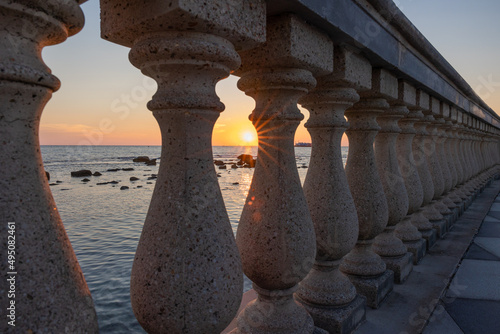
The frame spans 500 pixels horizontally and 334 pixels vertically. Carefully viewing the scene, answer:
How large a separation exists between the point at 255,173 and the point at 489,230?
4.91 metres

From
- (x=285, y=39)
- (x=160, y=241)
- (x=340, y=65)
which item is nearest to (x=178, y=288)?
(x=160, y=241)

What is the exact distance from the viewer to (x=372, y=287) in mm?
2664

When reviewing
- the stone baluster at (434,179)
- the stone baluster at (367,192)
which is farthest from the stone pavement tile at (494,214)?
the stone baluster at (367,192)

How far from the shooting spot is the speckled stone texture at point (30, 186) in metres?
0.87

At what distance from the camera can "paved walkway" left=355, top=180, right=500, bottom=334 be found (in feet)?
8.00

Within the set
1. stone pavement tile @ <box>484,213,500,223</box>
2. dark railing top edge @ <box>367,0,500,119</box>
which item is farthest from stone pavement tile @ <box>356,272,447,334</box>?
stone pavement tile @ <box>484,213,500,223</box>

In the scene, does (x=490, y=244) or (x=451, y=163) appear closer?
(x=490, y=244)

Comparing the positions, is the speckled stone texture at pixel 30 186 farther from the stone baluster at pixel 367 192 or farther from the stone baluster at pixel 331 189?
the stone baluster at pixel 367 192

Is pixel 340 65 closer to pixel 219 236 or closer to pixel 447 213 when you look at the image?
pixel 219 236

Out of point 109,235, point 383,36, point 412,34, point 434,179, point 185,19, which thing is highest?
point 412,34

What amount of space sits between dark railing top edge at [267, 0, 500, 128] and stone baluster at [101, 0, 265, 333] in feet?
1.68

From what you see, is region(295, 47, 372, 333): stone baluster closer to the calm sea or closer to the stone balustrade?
the stone balustrade

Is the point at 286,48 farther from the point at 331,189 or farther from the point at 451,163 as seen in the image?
the point at 451,163

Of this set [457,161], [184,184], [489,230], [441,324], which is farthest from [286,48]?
[457,161]
